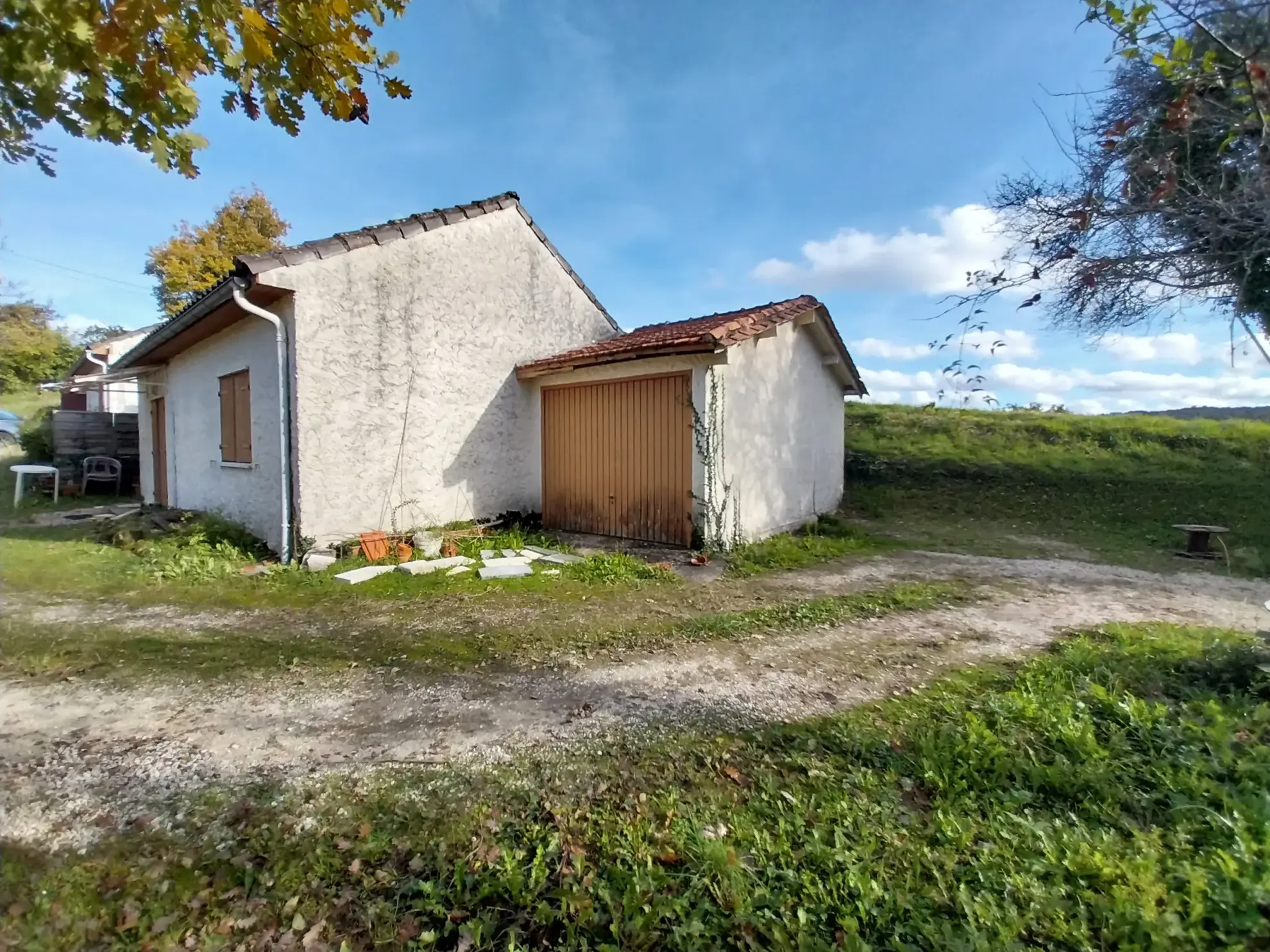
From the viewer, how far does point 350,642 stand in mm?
4938

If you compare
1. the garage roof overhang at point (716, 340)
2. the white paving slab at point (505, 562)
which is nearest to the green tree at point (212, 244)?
the garage roof overhang at point (716, 340)

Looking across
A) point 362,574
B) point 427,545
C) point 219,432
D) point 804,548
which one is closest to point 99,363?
point 219,432

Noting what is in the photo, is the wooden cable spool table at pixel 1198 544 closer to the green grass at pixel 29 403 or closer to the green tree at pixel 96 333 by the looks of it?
the green grass at pixel 29 403

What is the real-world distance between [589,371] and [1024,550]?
7187 millimetres

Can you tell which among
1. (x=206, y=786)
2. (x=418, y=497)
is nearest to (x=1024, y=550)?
(x=418, y=497)

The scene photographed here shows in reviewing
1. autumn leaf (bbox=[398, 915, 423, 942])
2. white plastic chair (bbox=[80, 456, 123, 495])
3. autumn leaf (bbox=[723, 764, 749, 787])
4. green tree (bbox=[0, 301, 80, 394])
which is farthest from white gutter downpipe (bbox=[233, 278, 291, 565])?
green tree (bbox=[0, 301, 80, 394])

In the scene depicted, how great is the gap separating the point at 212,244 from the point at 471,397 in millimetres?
27692

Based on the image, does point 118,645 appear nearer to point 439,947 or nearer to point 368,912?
point 368,912

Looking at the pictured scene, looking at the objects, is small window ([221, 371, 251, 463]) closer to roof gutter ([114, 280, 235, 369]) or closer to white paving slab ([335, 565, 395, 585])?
roof gutter ([114, 280, 235, 369])

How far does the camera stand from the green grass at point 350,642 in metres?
4.34

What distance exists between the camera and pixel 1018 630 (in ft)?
16.9

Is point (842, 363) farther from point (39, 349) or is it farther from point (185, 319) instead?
point (39, 349)

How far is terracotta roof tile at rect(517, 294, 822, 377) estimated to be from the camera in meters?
7.85

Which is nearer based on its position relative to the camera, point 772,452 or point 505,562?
point 505,562
